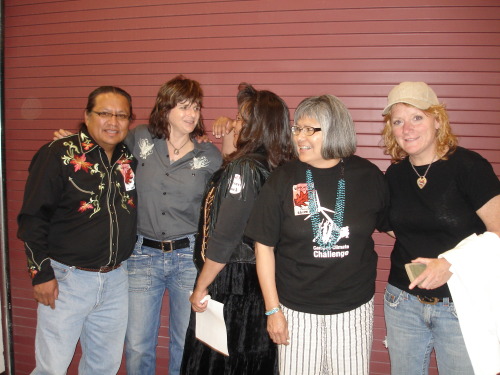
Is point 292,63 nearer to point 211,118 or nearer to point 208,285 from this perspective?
point 211,118

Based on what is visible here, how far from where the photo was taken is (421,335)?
1.95 meters

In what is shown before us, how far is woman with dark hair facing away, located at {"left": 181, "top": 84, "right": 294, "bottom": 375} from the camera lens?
1952 millimetres

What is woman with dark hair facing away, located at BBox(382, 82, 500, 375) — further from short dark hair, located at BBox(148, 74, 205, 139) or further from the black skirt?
short dark hair, located at BBox(148, 74, 205, 139)

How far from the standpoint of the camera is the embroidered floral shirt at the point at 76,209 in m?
2.12

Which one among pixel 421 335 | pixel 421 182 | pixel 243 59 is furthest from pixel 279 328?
pixel 243 59

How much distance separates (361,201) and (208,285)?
3.11ft

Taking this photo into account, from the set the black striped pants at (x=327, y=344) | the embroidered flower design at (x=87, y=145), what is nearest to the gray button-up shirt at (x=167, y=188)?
the embroidered flower design at (x=87, y=145)

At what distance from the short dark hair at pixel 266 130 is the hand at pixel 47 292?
1.33 meters

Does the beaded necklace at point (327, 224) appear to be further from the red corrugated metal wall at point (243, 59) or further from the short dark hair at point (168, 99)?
the red corrugated metal wall at point (243, 59)

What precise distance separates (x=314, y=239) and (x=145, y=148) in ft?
4.52

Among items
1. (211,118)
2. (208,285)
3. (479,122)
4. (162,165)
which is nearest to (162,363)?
(208,285)

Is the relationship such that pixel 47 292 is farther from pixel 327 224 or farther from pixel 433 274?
pixel 433 274

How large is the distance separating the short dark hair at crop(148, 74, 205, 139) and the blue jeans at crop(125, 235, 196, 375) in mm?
753

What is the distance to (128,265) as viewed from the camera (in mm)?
2502
